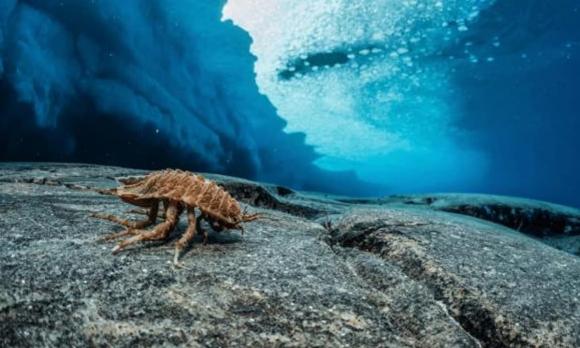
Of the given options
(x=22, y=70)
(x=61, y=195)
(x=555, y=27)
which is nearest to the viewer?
(x=61, y=195)

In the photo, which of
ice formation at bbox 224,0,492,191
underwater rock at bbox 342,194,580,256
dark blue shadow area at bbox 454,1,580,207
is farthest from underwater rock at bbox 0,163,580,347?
dark blue shadow area at bbox 454,1,580,207

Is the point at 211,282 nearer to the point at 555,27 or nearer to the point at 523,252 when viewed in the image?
the point at 523,252

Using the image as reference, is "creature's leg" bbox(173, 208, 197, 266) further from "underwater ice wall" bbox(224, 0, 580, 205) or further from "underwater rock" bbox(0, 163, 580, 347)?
"underwater ice wall" bbox(224, 0, 580, 205)

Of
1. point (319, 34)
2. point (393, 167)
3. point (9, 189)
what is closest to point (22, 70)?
point (9, 189)

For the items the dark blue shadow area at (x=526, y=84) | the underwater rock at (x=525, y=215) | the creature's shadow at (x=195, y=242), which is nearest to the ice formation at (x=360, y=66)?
the dark blue shadow area at (x=526, y=84)

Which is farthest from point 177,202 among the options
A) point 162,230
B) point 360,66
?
point 360,66

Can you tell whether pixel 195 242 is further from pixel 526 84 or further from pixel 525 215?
pixel 526 84

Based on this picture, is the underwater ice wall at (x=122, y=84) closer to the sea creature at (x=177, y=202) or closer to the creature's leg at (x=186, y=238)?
the sea creature at (x=177, y=202)
